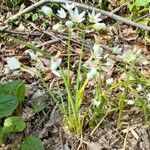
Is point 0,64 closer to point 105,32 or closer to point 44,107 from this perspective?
point 44,107

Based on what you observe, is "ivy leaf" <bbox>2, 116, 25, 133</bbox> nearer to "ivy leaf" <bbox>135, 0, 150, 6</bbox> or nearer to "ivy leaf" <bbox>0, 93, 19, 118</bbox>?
"ivy leaf" <bbox>0, 93, 19, 118</bbox>

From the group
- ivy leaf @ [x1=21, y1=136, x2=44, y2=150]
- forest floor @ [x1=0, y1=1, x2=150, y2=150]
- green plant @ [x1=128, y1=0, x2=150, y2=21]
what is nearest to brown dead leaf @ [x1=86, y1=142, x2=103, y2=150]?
forest floor @ [x1=0, y1=1, x2=150, y2=150]

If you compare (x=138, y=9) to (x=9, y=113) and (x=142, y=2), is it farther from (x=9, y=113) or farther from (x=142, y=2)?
(x=9, y=113)

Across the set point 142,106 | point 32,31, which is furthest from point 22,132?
point 32,31

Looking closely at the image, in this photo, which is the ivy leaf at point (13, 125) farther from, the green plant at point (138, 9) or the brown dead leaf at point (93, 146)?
the green plant at point (138, 9)

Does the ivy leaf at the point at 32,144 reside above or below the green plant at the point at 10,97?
below

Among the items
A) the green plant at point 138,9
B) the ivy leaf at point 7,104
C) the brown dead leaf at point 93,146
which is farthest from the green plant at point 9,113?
the green plant at point 138,9
